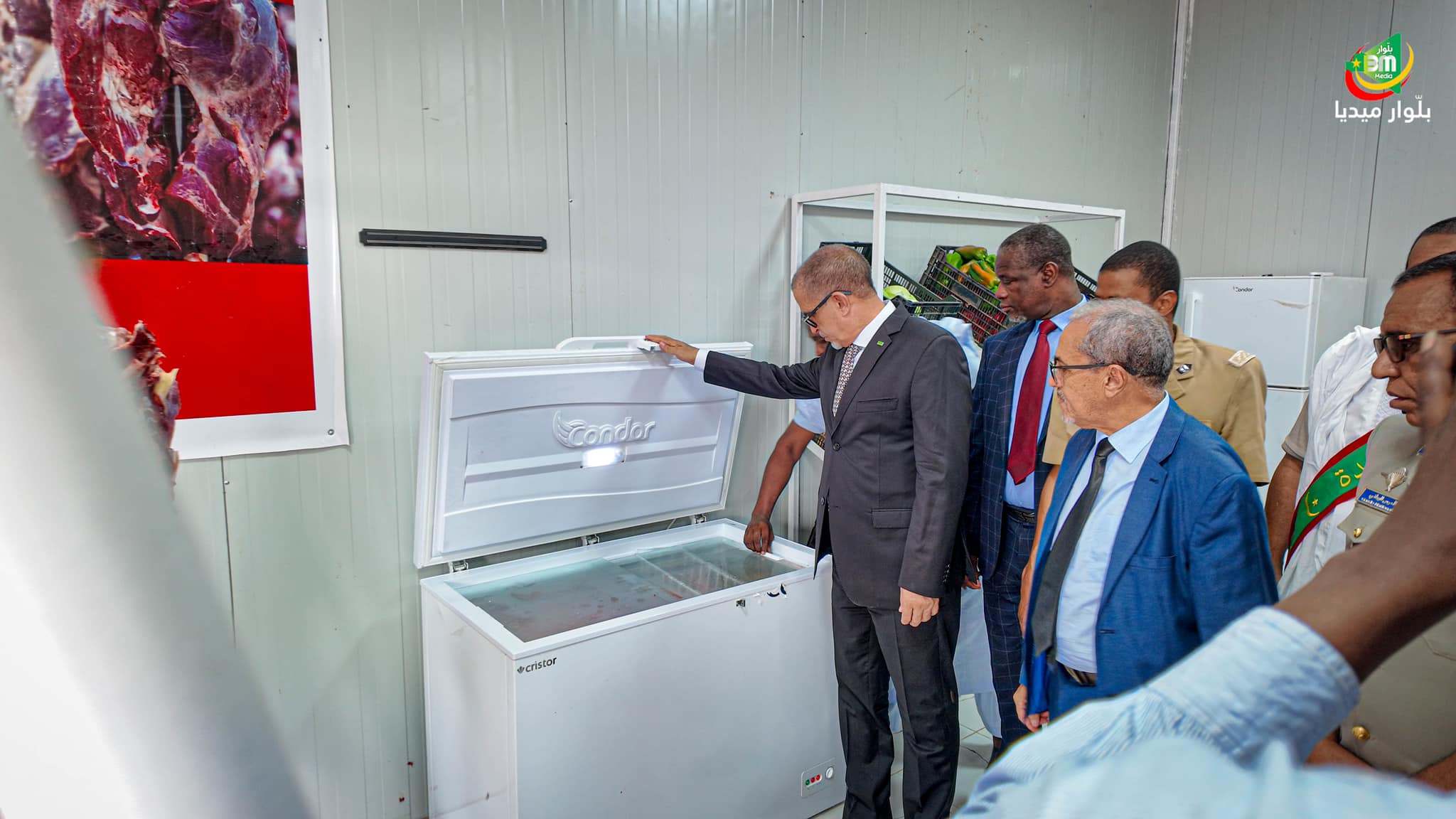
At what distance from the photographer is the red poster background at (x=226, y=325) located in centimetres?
187

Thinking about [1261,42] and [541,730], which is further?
[1261,42]

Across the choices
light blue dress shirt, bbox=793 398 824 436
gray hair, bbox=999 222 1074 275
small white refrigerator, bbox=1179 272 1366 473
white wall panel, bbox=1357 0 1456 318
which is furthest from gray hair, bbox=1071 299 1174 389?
white wall panel, bbox=1357 0 1456 318

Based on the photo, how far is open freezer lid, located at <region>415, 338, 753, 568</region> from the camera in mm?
2102

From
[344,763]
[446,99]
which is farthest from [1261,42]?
[344,763]

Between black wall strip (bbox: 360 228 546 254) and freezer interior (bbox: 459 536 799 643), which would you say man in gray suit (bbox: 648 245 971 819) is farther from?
black wall strip (bbox: 360 228 546 254)

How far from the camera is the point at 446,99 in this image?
2.25m

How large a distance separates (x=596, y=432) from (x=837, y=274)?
2.71ft

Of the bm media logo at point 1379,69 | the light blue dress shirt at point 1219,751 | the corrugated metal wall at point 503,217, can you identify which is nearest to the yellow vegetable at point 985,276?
the corrugated metal wall at point 503,217

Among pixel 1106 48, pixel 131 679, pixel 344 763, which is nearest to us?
pixel 131 679

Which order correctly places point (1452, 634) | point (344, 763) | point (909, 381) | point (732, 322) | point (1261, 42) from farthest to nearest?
point (1261, 42)
point (732, 322)
point (344, 763)
point (909, 381)
point (1452, 634)

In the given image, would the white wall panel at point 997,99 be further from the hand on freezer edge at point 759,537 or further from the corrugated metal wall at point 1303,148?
the hand on freezer edge at point 759,537

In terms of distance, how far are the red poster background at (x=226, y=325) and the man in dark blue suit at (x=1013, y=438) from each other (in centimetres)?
189

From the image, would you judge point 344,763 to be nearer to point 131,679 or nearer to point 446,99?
point 446,99

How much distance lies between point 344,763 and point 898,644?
1.60 metres
